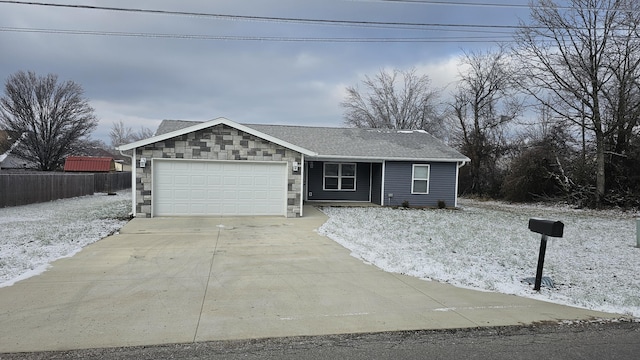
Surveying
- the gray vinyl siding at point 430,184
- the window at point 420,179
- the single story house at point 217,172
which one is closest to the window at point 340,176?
the gray vinyl siding at point 430,184

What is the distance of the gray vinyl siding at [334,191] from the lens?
18656 mm

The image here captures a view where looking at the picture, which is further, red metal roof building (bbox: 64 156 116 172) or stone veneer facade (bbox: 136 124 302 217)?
red metal roof building (bbox: 64 156 116 172)

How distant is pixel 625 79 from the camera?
1870cm

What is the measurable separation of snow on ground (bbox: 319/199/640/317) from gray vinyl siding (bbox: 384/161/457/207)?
4275 millimetres

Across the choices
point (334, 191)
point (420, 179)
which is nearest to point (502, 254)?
point (420, 179)

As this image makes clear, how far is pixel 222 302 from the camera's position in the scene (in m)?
4.95

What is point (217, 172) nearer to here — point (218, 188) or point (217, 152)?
point (218, 188)

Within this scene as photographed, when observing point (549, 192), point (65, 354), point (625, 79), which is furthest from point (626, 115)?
point (65, 354)

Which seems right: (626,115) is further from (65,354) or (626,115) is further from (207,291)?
(65,354)

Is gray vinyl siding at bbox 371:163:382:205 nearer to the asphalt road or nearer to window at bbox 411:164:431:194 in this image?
window at bbox 411:164:431:194

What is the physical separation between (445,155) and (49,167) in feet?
130

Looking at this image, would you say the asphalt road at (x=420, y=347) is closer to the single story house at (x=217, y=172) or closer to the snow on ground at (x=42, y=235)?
the snow on ground at (x=42, y=235)

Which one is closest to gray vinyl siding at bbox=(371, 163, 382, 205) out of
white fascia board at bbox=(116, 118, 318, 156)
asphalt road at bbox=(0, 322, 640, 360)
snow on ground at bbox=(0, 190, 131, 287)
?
white fascia board at bbox=(116, 118, 318, 156)

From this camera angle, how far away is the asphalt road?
141 inches
